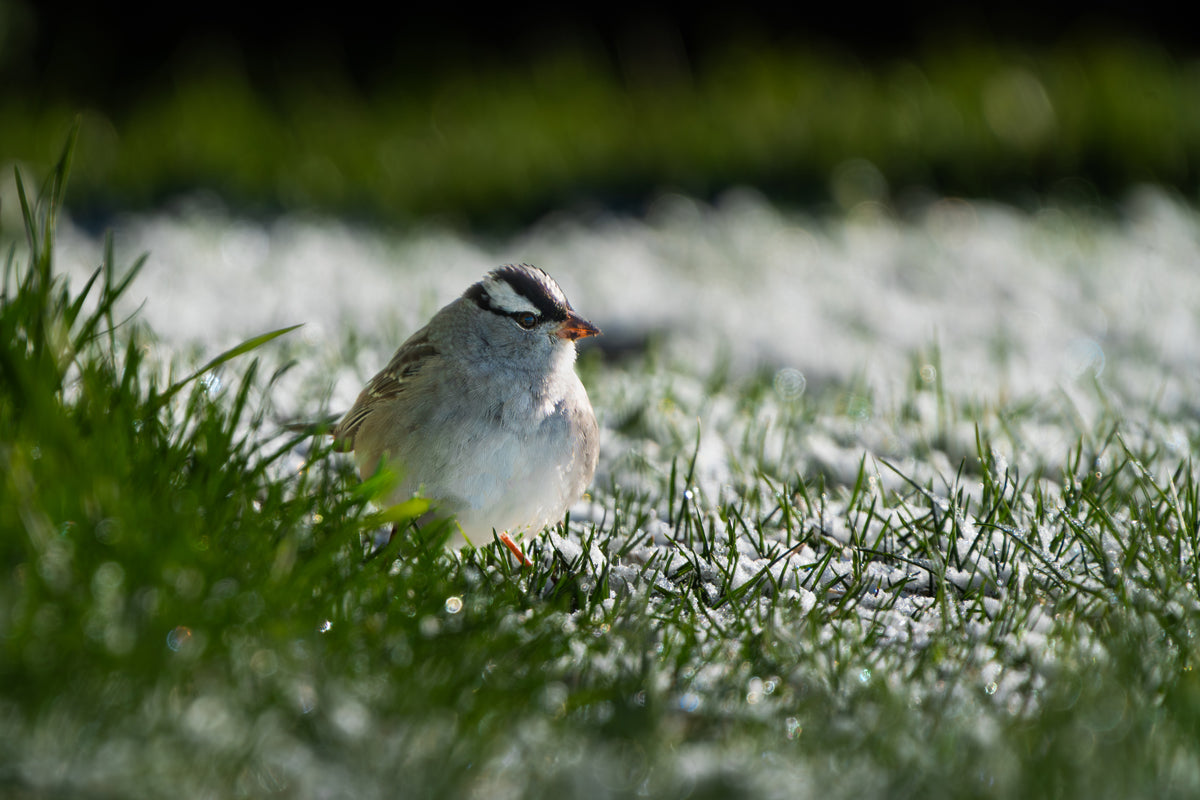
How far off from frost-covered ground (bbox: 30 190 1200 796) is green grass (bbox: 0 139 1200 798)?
15 mm

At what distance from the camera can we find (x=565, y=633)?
96.3 inches

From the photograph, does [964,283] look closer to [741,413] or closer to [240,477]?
[741,413]

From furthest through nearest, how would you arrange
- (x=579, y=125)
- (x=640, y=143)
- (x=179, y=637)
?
1. (x=579, y=125)
2. (x=640, y=143)
3. (x=179, y=637)

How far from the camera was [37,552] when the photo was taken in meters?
2.10

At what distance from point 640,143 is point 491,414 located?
5276 millimetres

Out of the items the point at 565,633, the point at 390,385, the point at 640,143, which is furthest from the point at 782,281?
the point at 565,633

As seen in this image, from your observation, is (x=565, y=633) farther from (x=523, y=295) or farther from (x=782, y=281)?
(x=782, y=281)

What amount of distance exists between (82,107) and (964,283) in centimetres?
696

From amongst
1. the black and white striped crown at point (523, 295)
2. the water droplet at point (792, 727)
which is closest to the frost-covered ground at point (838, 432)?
the water droplet at point (792, 727)

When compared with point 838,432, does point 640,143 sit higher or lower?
higher

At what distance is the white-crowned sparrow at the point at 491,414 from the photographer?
9.23 feet

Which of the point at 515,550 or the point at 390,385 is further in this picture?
the point at 390,385

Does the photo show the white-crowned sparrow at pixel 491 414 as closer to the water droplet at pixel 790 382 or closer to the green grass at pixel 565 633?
the green grass at pixel 565 633

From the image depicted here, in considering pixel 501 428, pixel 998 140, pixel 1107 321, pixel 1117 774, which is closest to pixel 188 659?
pixel 501 428
